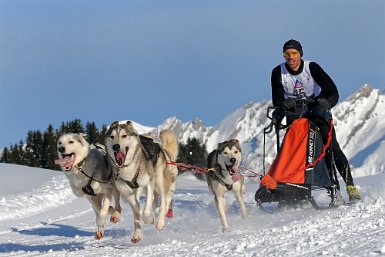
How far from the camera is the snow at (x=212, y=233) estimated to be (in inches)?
204

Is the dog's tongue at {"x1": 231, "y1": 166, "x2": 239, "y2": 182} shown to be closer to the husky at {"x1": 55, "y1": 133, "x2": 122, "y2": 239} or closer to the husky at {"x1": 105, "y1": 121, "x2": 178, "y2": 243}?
the husky at {"x1": 105, "y1": 121, "x2": 178, "y2": 243}

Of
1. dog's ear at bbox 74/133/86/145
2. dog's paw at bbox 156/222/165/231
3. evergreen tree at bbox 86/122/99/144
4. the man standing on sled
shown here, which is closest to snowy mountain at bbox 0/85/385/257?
dog's paw at bbox 156/222/165/231

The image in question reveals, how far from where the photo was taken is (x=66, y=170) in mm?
7449

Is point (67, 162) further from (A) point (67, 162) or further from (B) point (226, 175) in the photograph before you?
(B) point (226, 175)

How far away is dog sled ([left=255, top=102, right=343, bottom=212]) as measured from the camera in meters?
7.27

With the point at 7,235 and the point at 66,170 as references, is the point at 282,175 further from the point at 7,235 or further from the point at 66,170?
the point at 7,235

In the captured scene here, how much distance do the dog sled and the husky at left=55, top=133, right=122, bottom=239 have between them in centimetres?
163

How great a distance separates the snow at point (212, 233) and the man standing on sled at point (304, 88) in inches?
18.9

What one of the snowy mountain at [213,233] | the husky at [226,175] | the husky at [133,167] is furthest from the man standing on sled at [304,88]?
the husky at [133,167]

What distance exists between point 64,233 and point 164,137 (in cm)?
251

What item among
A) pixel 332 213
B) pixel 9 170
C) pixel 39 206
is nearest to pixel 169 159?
pixel 332 213

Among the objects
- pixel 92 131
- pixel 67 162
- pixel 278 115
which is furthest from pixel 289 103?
pixel 92 131

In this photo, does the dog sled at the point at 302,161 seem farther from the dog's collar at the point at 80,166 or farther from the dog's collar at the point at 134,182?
the dog's collar at the point at 80,166

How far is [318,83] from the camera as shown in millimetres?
7773
